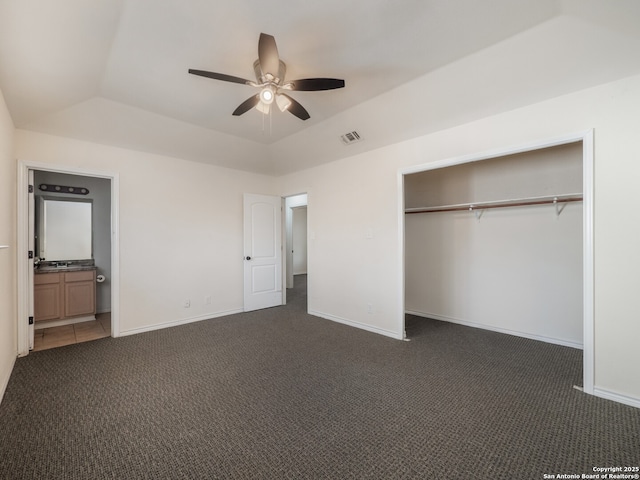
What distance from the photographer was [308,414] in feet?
6.72

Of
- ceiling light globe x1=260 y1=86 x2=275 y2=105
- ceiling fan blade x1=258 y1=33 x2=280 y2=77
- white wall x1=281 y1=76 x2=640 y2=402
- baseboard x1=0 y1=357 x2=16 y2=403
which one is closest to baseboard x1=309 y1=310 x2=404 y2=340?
white wall x1=281 y1=76 x2=640 y2=402

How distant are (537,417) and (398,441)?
108 centimetres

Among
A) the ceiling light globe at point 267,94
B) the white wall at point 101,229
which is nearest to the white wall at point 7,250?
the white wall at point 101,229

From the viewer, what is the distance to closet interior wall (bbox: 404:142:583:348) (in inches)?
131

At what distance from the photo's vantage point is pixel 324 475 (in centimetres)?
152

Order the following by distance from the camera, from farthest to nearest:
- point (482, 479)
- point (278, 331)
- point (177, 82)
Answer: point (278, 331)
point (177, 82)
point (482, 479)

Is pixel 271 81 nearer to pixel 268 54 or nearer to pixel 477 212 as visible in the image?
pixel 268 54

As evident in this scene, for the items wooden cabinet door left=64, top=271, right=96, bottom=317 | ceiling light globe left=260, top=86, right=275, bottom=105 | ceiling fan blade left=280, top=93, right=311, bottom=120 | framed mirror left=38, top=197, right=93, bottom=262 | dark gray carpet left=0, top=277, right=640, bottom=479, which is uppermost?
ceiling fan blade left=280, top=93, right=311, bottom=120

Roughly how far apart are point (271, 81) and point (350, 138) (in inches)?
69.2

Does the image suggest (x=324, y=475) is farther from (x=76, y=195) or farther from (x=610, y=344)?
(x=76, y=195)

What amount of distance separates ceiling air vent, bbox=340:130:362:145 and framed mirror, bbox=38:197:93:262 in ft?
14.4

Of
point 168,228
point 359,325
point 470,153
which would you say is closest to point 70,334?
point 168,228

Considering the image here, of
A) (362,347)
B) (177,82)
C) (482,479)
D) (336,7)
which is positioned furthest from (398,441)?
(177,82)

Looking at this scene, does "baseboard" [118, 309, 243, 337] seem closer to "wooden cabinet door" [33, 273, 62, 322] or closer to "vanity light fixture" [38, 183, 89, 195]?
"wooden cabinet door" [33, 273, 62, 322]
